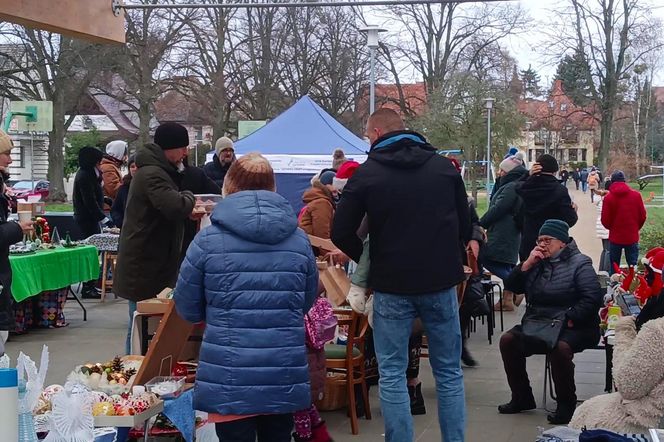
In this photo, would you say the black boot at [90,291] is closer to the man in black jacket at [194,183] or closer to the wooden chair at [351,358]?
the man in black jacket at [194,183]

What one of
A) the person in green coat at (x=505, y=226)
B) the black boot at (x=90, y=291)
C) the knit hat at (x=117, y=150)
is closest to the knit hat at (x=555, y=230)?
the person in green coat at (x=505, y=226)

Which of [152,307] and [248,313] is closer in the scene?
[248,313]

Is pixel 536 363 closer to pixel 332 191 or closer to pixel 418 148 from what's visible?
pixel 332 191

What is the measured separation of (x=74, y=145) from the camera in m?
54.2

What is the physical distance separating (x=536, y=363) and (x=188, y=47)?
2986cm

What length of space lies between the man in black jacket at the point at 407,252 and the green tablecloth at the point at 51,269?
504cm

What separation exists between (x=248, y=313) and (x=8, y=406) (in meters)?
1.30

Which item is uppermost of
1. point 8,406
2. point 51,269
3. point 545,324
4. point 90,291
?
point 8,406

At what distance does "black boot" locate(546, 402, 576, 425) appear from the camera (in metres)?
5.71

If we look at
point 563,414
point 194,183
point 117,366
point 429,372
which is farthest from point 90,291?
point 563,414

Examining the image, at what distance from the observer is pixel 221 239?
363 cm

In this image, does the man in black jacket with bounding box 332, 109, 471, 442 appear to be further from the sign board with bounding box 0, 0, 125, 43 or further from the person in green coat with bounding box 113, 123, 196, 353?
the sign board with bounding box 0, 0, 125, 43

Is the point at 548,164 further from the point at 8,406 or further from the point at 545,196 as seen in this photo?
the point at 8,406

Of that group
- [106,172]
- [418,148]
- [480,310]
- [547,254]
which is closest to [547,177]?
[480,310]
